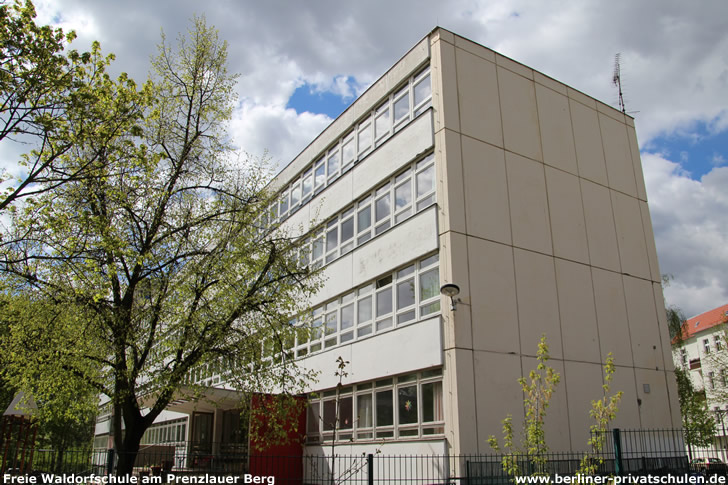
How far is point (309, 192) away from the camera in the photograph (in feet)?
82.0

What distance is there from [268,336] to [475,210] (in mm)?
6546

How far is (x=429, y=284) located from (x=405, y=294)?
110 centimetres

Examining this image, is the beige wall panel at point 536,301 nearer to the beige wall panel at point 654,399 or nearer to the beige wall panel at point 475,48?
the beige wall panel at point 654,399

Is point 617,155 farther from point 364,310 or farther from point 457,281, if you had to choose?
point 364,310

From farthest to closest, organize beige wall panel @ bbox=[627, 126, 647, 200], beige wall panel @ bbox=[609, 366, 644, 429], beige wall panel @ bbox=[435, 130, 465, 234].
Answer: beige wall panel @ bbox=[627, 126, 647, 200] < beige wall panel @ bbox=[609, 366, 644, 429] < beige wall panel @ bbox=[435, 130, 465, 234]

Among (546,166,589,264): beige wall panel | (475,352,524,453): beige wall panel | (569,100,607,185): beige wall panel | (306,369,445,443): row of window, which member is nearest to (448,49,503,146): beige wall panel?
(546,166,589,264): beige wall panel

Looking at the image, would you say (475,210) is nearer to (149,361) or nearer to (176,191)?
(176,191)

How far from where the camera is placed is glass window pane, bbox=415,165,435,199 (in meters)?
17.3

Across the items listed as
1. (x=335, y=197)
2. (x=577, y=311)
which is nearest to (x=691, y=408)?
(x=577, y=311)

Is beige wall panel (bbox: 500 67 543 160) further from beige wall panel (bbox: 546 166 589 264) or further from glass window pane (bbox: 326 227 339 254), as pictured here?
glass window pane (bbox: 326 227 339 254)

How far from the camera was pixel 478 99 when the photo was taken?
59.9ft

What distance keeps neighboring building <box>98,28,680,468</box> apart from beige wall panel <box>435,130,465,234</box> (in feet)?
0.15

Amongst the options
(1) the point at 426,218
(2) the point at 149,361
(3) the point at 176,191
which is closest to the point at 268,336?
(2) the point at 149,361

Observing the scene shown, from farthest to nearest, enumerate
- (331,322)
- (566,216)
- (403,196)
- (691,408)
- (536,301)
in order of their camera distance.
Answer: (691,408) → (331,322) → (566,216) → (403,196) → (536,301)
